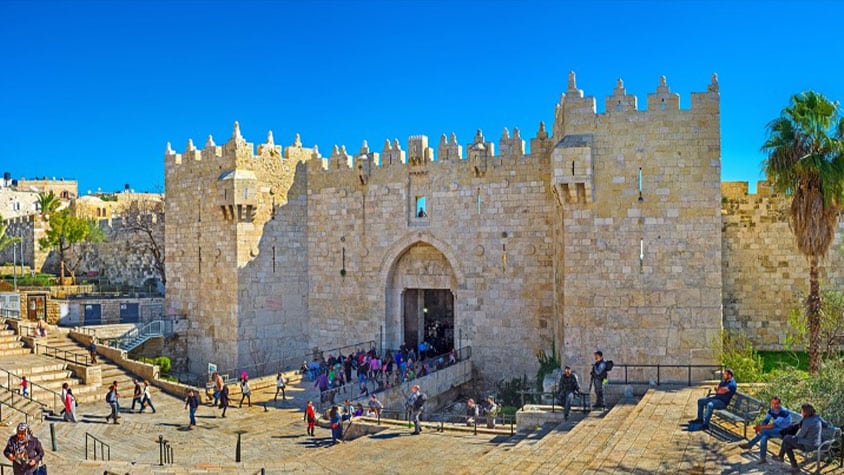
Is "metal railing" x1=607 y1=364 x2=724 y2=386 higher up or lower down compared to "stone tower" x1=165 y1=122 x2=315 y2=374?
lower down

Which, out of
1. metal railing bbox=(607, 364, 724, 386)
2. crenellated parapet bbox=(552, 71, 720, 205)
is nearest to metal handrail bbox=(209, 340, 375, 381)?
metal railing bbox=(607, 364, 724, 386)

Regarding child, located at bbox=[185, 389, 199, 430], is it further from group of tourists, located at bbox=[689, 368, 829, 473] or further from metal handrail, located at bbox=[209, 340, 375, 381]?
group of tourists, located at bbox=[689, 368, 829, 473]

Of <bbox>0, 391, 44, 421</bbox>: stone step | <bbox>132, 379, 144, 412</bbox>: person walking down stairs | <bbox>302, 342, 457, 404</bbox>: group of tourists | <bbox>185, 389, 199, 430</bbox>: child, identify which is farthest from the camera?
<bbox>302, 342, 457, 404</bbox>: group of tourists

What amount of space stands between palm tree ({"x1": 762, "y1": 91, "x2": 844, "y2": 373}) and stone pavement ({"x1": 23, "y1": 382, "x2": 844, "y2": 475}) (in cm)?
402

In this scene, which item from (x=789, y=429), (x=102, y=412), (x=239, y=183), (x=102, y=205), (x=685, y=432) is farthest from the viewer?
(x=102, y=205)

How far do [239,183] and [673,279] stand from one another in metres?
14.8

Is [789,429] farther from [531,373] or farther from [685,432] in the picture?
[531,373]

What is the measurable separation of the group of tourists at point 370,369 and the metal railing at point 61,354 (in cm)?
718

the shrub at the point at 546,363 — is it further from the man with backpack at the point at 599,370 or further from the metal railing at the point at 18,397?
the metal railing at the point at 18,397

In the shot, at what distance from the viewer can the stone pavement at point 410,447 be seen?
1147 cm

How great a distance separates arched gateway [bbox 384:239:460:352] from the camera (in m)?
24.3

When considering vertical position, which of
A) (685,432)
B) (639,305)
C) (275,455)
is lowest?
(275,455)

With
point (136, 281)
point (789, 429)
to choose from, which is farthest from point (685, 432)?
point (136, 281)

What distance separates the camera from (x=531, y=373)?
2217 cm
